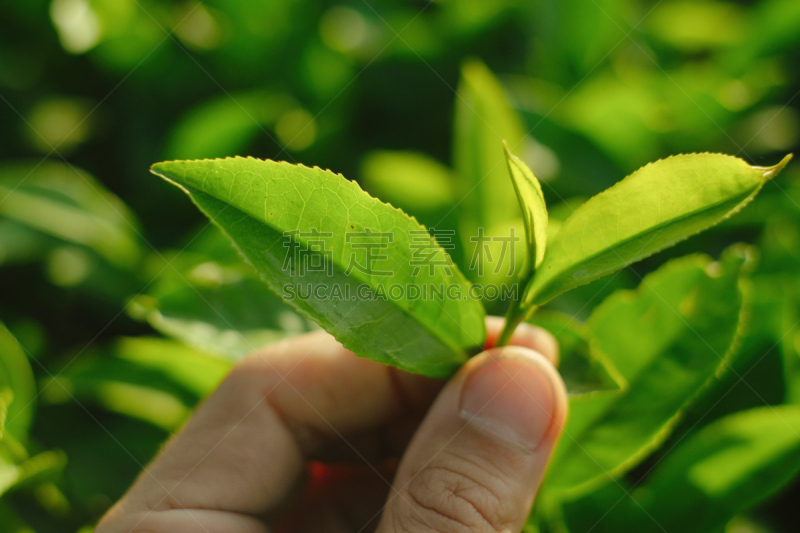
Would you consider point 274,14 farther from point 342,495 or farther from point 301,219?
point 342,495

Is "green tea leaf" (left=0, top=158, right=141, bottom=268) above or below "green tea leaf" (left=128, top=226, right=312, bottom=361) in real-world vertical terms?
above

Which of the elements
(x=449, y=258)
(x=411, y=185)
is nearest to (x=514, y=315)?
(x=449, y=258)

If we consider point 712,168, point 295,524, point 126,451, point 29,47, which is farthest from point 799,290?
point 29,47

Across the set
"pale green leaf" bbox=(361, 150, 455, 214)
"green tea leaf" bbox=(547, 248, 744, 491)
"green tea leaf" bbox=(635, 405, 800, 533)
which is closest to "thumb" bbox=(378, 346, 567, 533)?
Answer: "green tea leaf" bbox=(547, 248, 744, 491)

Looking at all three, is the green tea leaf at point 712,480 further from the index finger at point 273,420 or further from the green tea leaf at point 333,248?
the green tea leaf at point 333,248

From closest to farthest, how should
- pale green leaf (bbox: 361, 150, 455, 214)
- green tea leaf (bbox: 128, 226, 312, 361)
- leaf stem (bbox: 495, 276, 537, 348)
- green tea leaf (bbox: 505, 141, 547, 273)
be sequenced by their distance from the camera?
green tea leaf (bbox: 505, 141, 547, 273), leaf stem (bbox: 495, 276, 537, 348), green tea leaf (bbox: 128, 226, 312, 361), pale green leaf (bbox: 361, 150, 455, 214)

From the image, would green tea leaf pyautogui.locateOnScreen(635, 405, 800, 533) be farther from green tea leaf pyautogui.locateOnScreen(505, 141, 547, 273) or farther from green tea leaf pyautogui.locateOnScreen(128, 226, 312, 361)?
green tea leaf pyautogui.locateOnScreen(128, 226, 312, 361)
